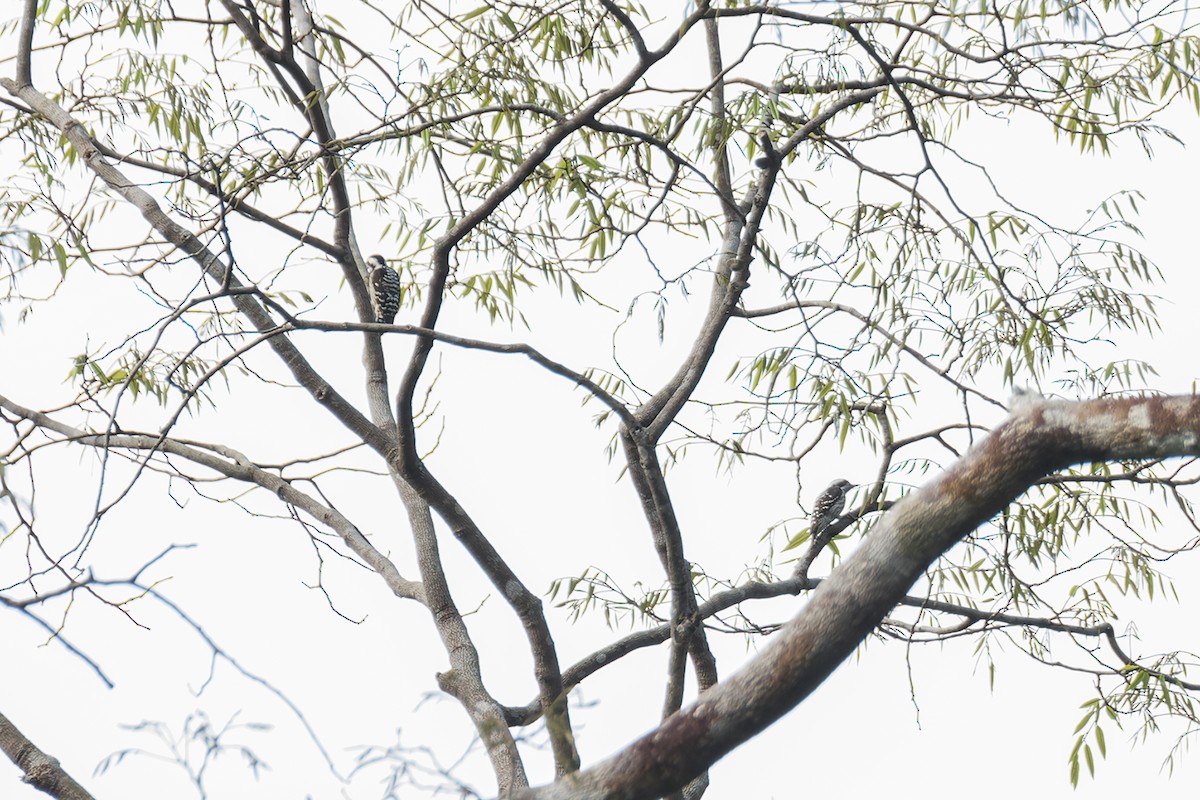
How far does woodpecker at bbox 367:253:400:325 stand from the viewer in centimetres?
302

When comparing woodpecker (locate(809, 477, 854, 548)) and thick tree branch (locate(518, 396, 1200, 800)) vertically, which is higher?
woodpecker (locate(809, 477, 854, 548))

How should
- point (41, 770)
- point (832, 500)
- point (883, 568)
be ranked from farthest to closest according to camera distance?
point (832, 500)
point (41, 770)
point (883, 568)

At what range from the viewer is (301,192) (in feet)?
9.63

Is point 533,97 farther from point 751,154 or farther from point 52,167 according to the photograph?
point 52,167

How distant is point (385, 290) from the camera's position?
3.04 m

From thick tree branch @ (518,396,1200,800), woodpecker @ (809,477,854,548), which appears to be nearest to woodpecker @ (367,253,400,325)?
woodpecker @ (809,477,854,548)

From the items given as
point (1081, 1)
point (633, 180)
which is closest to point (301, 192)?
point (633, 180)

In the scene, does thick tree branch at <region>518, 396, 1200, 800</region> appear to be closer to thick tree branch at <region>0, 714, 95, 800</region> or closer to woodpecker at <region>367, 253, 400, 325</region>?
thick tree branch at <region>0, 714, 95, 800</region>

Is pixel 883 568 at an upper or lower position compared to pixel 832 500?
lower

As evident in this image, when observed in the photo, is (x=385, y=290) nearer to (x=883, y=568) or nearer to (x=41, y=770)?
(x=41, y=770)

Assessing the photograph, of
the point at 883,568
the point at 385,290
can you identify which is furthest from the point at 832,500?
the point at 883,568

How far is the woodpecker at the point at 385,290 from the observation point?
3.02 meters

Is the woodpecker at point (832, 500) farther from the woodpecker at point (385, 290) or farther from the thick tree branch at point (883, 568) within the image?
the thick tree branch at point (883, 568)

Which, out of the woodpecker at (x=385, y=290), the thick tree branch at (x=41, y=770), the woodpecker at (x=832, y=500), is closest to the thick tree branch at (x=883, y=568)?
the thick tree branch at (x=41, y=770)
